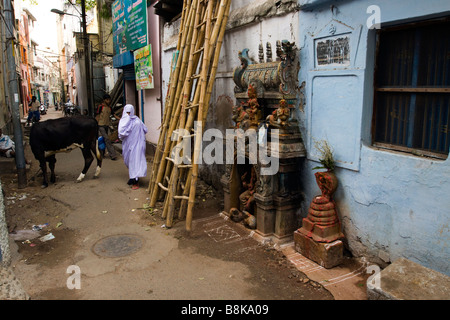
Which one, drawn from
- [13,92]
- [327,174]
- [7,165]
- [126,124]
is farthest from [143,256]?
[7,165]

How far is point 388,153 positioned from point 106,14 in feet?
60.6

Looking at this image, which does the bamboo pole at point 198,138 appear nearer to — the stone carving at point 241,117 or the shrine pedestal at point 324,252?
the stone carving at point 241,117

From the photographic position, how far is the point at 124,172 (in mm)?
8297

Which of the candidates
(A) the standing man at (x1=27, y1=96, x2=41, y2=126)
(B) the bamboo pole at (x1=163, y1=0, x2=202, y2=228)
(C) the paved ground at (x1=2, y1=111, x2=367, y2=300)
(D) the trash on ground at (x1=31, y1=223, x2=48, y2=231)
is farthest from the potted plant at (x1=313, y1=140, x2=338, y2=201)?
(A) the standing man at (x1=27, y1=96, x2=41, y2=126)

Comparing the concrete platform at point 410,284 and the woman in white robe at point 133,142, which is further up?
the woman in white robe at point 133,142

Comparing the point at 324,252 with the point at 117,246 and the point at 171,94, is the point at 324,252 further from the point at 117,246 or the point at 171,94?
the point at 171,94

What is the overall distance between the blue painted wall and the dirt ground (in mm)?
922

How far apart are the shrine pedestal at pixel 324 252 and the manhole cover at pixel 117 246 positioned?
218cm

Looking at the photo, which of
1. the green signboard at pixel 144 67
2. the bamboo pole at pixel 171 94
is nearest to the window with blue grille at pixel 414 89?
the bamboo pole at pixel 171 94

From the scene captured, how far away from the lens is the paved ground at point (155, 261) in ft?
11.3

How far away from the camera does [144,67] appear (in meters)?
9.84

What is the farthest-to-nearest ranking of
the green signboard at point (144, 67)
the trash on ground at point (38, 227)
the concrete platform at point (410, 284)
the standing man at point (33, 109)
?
the standing man at point (33, 109)
the green signboard at point (144, 67)
the trash on ground at point (38, 227)
the concrete platform at point (410, 284)

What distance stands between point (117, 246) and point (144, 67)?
664 centimetres

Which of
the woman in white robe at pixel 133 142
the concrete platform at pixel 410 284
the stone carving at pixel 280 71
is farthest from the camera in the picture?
the woman in white robe at pixel 133 142
